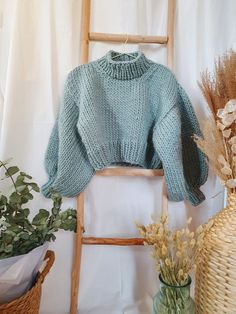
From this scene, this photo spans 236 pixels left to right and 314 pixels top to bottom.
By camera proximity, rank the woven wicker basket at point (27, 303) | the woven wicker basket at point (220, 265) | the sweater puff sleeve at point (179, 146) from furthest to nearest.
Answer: the sweater puff sleeve at point (179, 146) < the woven wicker basket at point (220, 265) < the woven wicker basket at point (27, 303)

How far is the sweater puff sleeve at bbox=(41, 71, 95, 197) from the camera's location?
91 cm

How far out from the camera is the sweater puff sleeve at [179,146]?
2.88 feet

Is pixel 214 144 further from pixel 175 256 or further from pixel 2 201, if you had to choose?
pixel 2 201

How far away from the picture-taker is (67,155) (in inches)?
36.0

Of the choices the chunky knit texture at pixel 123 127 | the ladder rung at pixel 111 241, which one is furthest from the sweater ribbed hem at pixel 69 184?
the ladder rung at pixel 111 241

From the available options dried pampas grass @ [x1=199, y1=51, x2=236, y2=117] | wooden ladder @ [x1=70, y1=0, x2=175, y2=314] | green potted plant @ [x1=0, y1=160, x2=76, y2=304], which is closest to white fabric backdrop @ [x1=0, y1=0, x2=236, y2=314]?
wooden ladder @ [x1=70, y1=0, x2=175, y2=314]


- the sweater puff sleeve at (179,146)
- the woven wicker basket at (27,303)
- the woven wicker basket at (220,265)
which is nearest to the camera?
the woven wicker basket at (27,303)

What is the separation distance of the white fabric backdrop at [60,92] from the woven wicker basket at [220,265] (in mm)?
216

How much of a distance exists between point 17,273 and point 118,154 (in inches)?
18.7

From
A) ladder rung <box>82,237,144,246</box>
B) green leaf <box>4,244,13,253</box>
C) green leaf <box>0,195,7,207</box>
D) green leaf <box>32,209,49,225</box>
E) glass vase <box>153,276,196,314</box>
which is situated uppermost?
green leaf <box>0,195,7,207</box>

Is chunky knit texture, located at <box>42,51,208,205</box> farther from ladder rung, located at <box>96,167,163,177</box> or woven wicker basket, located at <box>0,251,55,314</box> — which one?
woven wicker basket, located at <box>0,251,55,314</box>

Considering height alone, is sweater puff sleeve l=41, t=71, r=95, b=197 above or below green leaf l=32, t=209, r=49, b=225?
above

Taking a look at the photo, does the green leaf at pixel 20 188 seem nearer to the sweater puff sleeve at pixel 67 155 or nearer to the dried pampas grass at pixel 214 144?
the sweater puff sleeve at pixel 67 155

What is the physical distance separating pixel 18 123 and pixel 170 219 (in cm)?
64
